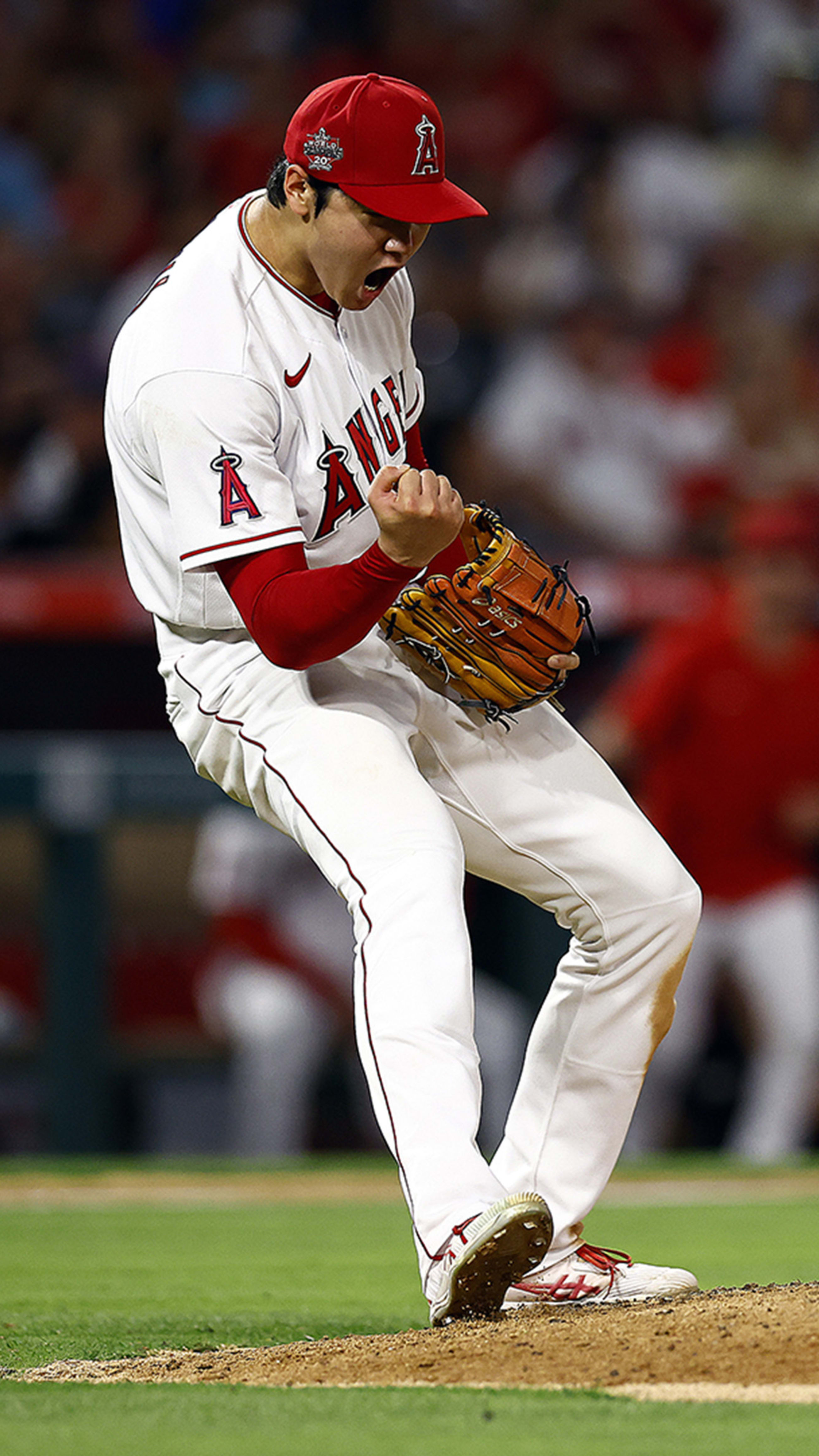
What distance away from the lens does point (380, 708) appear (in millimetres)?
3010

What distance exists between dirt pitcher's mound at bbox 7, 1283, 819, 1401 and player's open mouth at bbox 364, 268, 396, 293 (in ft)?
4.92

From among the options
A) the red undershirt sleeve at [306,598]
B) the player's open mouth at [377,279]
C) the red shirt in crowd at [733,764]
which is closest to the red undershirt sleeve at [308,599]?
the red undershirt sleeve at [306,598]

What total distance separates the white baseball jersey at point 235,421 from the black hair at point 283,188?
0.06 metres

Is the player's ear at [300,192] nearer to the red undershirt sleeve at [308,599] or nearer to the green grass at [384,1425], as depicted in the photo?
the red undershirt sleeve at [308,599]

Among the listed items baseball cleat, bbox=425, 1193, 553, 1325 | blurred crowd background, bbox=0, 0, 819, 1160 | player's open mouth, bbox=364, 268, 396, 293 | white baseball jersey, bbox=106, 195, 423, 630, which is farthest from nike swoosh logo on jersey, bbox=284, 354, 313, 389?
blurred crowd background, bbox=0, 0, 819, 1160

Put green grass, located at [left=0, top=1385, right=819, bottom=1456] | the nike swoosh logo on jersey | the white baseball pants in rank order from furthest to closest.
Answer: the nike swoosh logo on jersey → the white baseball pants → green grass, located at [left=0, top=1385, right=819, bottom=1456]

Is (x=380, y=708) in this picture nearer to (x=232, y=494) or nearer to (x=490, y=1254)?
(x=232, y=494)

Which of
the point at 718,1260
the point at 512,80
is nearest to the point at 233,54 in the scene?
the point at 512,80

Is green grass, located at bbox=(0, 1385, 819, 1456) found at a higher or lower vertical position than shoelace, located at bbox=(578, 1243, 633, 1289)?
higher

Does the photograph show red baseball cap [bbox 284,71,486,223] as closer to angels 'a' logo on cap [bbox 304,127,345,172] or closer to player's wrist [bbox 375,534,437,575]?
angels 'a' logo on cap [bbox 304,127,345,172]

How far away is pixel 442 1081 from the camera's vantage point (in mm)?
2633

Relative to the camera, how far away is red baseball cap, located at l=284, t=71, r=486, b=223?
2.82m

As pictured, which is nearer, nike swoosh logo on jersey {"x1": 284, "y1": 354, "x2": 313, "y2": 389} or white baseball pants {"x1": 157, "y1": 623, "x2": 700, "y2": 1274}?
white baseball pants {"x1": 157, "y1": 623, "x2": 700, "y2": 1274}

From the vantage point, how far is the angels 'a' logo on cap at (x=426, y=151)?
→ 9.37 feet
